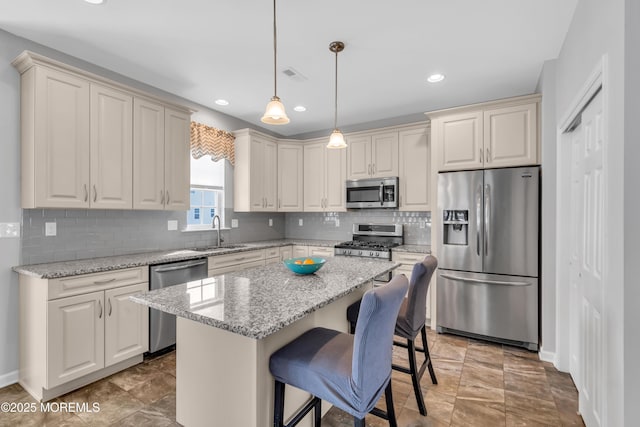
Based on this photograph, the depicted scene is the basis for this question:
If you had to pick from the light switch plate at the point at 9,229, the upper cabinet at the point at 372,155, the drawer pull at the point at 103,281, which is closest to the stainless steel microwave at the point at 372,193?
the upper cabinet at the point at 372,155

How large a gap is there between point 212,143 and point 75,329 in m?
2.52

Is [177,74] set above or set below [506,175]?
above

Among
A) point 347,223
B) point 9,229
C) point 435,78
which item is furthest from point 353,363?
point 347,223

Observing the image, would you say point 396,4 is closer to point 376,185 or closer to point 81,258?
point 376,185

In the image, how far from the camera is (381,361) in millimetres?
1429

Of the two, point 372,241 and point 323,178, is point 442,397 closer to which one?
point 372,241

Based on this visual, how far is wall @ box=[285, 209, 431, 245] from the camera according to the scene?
4.27 m

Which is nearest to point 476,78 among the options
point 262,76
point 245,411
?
point 262,76

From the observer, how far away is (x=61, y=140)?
2.45m

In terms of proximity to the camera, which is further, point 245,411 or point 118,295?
point 118,295

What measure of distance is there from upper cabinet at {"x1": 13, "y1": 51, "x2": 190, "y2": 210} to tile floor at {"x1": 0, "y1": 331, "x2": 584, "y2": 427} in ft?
4.83

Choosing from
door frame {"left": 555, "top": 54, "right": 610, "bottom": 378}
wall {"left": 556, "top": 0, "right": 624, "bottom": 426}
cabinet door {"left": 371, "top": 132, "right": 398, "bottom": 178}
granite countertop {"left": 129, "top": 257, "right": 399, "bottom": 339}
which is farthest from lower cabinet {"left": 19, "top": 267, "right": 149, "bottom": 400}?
door frame {"left": 555, "top": 54, "right": 610, "bottom": 378}

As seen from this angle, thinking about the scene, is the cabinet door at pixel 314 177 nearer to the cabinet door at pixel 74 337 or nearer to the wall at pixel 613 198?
the cabinet door at pixel 74 337

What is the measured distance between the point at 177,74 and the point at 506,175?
3.47 metres
